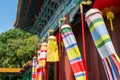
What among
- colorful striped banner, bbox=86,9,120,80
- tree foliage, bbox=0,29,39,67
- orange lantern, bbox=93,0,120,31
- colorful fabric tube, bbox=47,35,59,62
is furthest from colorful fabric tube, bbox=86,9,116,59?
tree foliage, bbox=0,29,39,67

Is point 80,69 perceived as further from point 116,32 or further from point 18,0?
point 18,0

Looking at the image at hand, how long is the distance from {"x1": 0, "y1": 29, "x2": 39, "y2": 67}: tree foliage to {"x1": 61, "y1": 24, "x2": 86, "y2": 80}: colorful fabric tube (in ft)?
53.6

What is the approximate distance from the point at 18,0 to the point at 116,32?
450 centimetres

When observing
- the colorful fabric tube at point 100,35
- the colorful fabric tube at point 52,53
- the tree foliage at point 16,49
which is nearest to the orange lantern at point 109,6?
the colorful fabric tube at point 100,35

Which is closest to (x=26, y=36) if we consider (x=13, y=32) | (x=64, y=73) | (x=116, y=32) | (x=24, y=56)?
(x=13, y=32)

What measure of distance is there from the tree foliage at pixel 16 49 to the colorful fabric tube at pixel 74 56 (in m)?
16.3

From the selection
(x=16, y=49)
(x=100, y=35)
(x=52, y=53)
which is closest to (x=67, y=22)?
(x=52, y=53)

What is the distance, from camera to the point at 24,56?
68.7 feet

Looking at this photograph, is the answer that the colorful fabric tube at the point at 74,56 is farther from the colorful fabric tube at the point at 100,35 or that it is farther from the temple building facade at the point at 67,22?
the colorful fabric tube at the point at 100,35

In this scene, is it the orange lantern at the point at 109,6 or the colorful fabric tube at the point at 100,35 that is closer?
the colorful fabric tube at the point at 100,35

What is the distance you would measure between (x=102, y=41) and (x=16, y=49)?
19.4 m

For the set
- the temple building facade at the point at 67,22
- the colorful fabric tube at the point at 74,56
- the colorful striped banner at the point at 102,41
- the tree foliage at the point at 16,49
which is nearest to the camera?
the colorful striped banner at the point at 102,41

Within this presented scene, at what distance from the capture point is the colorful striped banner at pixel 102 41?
→ 2.83 metres

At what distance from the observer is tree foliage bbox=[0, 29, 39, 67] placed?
2095 cm
